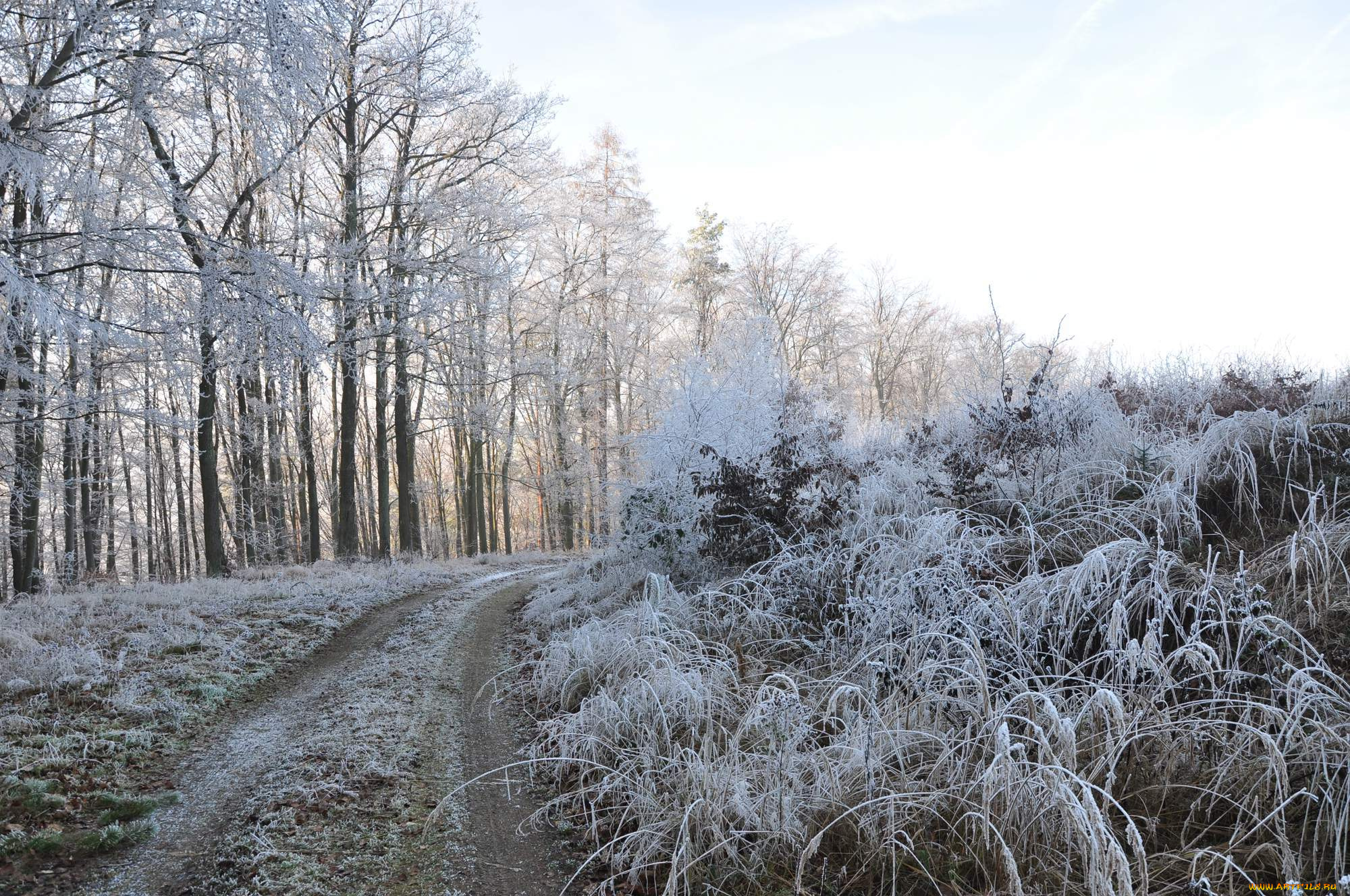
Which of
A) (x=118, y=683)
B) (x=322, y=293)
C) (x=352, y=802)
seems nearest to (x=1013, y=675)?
(x=352, y=802)

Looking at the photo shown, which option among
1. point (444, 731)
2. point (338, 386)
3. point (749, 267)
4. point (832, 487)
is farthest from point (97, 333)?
point (749, 267)

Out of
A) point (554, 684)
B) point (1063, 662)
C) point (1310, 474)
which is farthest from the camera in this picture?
point (554, 684)

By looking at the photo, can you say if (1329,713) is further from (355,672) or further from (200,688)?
(200,688)

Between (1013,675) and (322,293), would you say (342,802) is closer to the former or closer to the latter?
(1013,675)

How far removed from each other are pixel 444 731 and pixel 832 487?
4.38 m

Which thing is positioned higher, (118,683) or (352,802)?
(118,683)

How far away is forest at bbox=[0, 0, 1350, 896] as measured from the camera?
2875 millimetres

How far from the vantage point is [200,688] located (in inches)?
213

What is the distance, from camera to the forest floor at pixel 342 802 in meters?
3.04

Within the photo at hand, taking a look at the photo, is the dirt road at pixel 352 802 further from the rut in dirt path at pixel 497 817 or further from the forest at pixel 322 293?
the forest at pixel 322 293

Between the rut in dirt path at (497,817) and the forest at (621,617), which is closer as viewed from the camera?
the forest at (621,617)

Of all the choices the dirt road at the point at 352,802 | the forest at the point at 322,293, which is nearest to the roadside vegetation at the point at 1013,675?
the dirt road at the point at 352,802

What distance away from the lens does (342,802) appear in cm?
371

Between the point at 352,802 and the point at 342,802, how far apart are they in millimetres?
51
